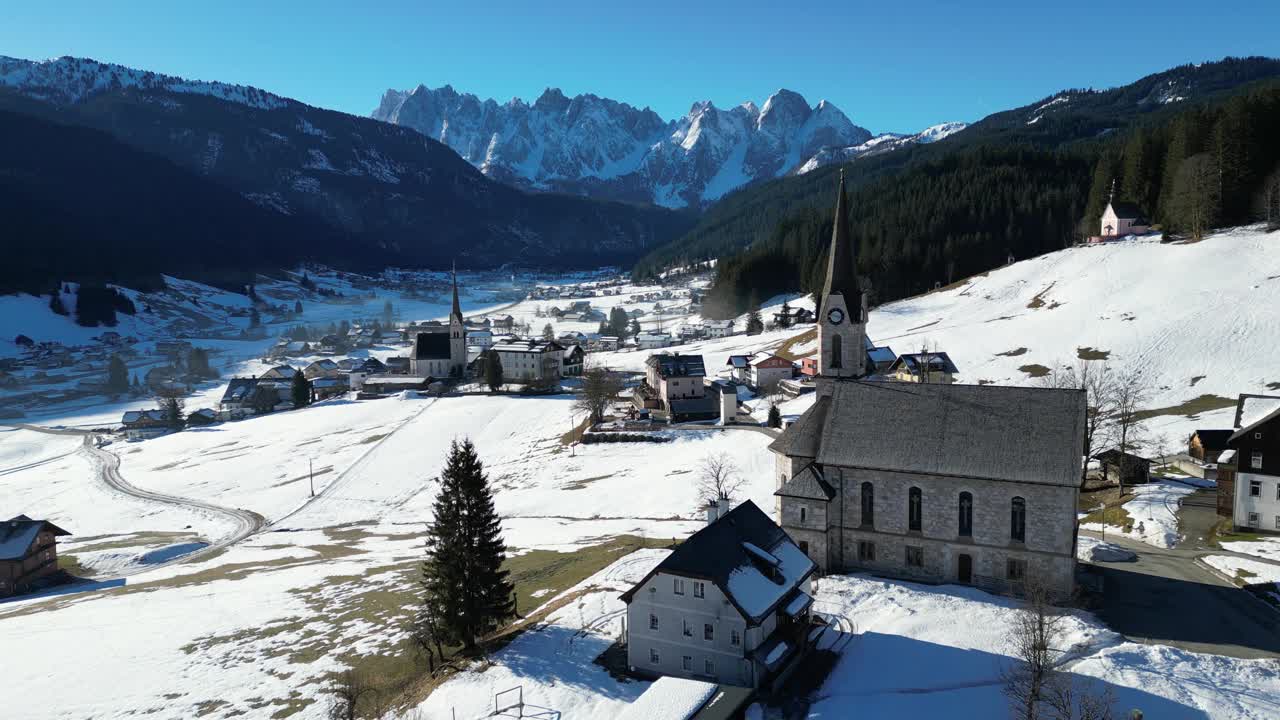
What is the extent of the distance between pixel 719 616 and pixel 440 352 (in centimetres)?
12950

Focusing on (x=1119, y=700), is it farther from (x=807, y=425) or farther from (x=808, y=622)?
(x=807, y=425)

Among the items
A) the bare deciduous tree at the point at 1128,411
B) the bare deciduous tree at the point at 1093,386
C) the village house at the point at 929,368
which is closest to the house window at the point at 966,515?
the bare deciduous tree at the point at 1128,411

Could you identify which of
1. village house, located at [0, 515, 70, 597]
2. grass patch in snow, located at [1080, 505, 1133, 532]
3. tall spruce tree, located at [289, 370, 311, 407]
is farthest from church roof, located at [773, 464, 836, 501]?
tall spruce tree, located at [289, 370, 311, 407]

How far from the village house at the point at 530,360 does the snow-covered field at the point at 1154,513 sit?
10078 centimetres

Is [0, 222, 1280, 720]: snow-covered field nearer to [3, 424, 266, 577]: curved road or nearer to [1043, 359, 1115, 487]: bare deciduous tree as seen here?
[3, 424, 266, 577]: curved road

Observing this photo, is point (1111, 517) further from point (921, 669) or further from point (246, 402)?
point (246, 402)

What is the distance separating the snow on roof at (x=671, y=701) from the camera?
26016mm

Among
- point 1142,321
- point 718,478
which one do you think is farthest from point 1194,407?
point 718,478

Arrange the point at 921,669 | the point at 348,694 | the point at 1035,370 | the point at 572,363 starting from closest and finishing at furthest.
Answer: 1. the point at 348,694
2. the point at 921,669
3. the point at 1035,370
4. the point at 572,363

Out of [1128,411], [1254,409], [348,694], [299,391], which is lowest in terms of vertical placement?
[348,694]

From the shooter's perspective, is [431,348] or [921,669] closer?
[921,669]

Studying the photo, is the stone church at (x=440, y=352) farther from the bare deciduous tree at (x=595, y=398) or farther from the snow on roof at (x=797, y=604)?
the snow on roof at (x=797, y=604)

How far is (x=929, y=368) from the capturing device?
9281cm

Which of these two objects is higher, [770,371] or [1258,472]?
[770,371]
